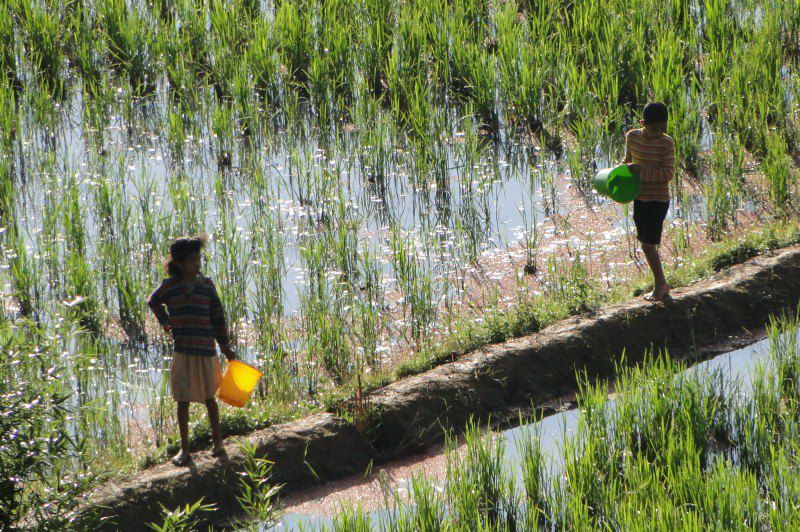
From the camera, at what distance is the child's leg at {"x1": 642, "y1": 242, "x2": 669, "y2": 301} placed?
502 cm

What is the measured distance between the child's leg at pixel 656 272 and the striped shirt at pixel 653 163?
24 cm

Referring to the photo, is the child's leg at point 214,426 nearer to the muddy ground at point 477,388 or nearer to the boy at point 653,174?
the muddy ground at point 477,388

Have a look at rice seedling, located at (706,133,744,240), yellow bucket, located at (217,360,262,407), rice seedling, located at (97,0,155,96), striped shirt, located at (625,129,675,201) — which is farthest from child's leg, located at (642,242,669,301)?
rice seedling, located at (97,0,155,96)

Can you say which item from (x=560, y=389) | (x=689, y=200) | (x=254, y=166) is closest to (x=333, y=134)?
(x=254, y=166)

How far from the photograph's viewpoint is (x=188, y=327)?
409 centimetres

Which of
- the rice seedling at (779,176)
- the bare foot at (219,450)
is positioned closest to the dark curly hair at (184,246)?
the bare foot at (219,450)

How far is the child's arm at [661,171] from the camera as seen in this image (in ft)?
16.4

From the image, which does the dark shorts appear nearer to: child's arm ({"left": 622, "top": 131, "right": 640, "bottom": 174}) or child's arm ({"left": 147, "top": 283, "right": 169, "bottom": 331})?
child's arm ({"left": 622, "top": 131, "right": 640, "bottom": 174})

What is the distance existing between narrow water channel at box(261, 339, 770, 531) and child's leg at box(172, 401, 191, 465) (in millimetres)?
423

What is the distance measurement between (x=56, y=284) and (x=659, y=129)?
3.01 meters

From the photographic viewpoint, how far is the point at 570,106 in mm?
7211

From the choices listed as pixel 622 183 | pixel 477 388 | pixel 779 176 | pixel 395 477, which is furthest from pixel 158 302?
pixel 779 176

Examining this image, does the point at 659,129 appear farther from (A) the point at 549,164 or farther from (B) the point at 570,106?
(B) the point at 570,106

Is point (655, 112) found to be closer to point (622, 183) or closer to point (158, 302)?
point (622, 183)
